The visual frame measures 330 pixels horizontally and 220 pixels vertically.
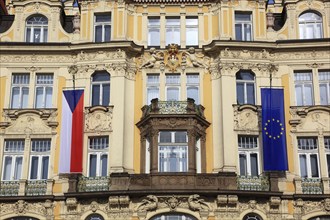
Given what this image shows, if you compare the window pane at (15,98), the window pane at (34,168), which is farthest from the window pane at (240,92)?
the window pane at (15,98)

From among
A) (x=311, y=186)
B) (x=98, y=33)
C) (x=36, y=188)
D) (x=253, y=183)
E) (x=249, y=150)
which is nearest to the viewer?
(x=253, y=183)

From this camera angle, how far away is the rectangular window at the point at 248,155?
35688 mm

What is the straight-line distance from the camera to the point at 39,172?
3616 centimetres

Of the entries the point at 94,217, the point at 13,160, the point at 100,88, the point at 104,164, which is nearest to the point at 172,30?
the point at 100,88

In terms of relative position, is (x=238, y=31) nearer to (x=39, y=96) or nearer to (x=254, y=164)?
(x=254, y=164)

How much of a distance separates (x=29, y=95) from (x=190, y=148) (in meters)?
10.1

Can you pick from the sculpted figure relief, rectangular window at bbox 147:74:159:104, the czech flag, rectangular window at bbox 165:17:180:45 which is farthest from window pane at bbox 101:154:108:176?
rectangular window at bbox 165:17:180:45

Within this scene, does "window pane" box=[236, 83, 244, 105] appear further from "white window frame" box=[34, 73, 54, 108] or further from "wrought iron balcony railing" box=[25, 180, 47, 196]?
"wrought iron balcony railing" box=[25, 180, 47, 196]

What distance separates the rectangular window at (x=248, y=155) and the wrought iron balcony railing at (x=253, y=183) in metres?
0.63

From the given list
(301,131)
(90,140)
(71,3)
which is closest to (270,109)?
(301,131)

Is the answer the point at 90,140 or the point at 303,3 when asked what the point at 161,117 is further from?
the point at 303,3

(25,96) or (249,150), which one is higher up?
(25,96)

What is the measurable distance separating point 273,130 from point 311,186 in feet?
12.1

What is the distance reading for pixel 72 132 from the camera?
35.8 m
